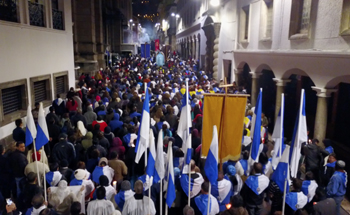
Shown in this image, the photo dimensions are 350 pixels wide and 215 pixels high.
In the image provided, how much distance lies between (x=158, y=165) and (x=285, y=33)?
910cm

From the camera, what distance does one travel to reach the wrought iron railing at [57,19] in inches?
519

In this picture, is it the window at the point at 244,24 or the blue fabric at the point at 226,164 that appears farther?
the window at the point at 244,24

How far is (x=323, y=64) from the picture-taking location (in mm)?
9523

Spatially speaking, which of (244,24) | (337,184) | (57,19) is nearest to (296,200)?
(337,184)

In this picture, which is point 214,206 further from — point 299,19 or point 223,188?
point 299,19

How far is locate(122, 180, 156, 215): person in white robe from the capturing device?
4.93 meters

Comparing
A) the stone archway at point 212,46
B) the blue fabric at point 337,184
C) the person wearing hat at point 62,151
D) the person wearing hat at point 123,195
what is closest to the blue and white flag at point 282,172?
the blue fabric at point 337,184

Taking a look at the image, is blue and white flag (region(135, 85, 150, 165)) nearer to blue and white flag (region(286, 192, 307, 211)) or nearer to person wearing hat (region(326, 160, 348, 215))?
blue and white flag (region(286, 192, 307, 211))

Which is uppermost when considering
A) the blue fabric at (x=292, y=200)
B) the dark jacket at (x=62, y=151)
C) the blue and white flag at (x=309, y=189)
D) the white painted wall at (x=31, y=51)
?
the white painted wall at (x=31, y=51)

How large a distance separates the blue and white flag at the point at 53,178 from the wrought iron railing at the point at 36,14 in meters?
7.40

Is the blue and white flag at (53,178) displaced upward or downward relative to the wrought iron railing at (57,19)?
downward

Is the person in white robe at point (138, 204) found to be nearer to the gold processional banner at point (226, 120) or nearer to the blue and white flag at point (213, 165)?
the blue and white flag at point (213, 165)

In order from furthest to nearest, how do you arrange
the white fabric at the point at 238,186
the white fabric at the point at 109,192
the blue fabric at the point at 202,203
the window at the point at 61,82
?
the window at the point at 61,82
the white fabric at the point at 238,186
the white fabric at the point at 109,192
the blue fabric at the point at 202,203

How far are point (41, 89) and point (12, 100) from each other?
7.38 ft
